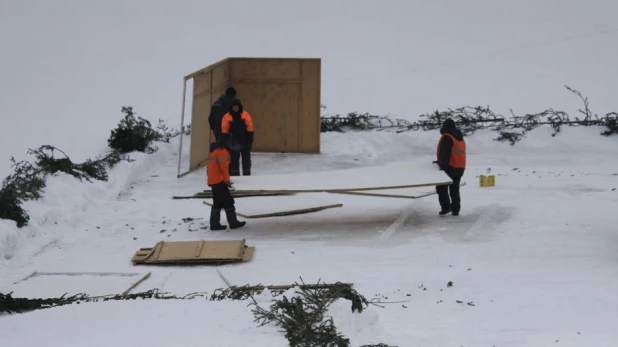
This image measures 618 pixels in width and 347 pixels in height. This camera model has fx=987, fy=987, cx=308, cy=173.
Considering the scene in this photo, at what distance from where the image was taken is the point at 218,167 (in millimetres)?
14781

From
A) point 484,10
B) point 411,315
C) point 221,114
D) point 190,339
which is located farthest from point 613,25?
point 190,339

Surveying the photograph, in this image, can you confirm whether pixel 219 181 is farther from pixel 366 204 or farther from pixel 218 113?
pixel 218 113

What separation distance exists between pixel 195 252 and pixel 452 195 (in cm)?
479

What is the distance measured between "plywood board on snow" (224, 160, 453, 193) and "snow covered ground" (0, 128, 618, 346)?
2.23ft

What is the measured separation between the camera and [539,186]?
18812 mm

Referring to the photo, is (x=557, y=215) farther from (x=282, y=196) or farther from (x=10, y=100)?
(x=10, y=100)

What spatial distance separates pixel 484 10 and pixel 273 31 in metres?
10.4

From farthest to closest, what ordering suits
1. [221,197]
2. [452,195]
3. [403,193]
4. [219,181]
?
[403,193] → [452,195] → [221,197] → [219,181]

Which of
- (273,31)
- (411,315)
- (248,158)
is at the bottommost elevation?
(411,315)

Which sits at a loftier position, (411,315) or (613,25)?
(613,25)

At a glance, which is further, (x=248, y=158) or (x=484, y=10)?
Answer: (x=484, y=10)

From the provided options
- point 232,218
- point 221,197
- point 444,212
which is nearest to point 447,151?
point 444,212

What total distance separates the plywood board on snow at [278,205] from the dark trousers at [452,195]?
181 centimetres

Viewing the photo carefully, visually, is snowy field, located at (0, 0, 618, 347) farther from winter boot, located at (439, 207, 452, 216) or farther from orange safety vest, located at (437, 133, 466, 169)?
orange safety vest, located at (437, 133, 466, 169)
